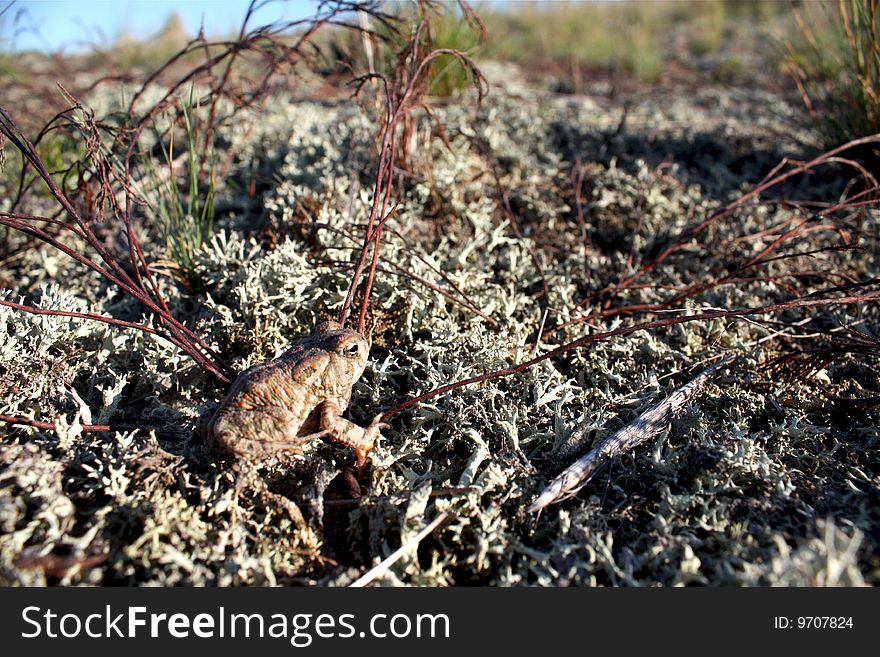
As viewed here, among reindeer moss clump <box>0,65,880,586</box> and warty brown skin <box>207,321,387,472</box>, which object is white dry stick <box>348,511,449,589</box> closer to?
reindeer moss clump <box>0,65,880,586</box>

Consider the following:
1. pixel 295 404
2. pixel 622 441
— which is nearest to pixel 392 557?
pixel 295 404

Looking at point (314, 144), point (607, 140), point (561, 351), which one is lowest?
point (561, 351)

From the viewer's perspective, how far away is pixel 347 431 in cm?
207

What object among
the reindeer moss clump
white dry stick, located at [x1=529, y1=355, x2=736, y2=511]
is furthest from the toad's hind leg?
white dry stick, located at [x1=529, y1=355, x2=736, y2=511]

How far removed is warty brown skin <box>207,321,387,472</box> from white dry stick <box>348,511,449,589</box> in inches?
14.4

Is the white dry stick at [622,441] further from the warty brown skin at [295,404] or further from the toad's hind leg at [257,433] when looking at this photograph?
the toad's hind leg at [257,433]

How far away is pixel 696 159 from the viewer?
4.58 m

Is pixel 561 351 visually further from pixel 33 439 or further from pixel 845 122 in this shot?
pixel 845 122

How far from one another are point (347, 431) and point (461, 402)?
1.85ft

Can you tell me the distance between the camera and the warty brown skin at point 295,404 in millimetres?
Result: 1977

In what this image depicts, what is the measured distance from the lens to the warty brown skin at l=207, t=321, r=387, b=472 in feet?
6.48

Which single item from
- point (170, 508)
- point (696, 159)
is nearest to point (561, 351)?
point (170, 508)

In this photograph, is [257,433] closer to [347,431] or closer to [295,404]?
[295,404]

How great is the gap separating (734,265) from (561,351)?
5.98ft
